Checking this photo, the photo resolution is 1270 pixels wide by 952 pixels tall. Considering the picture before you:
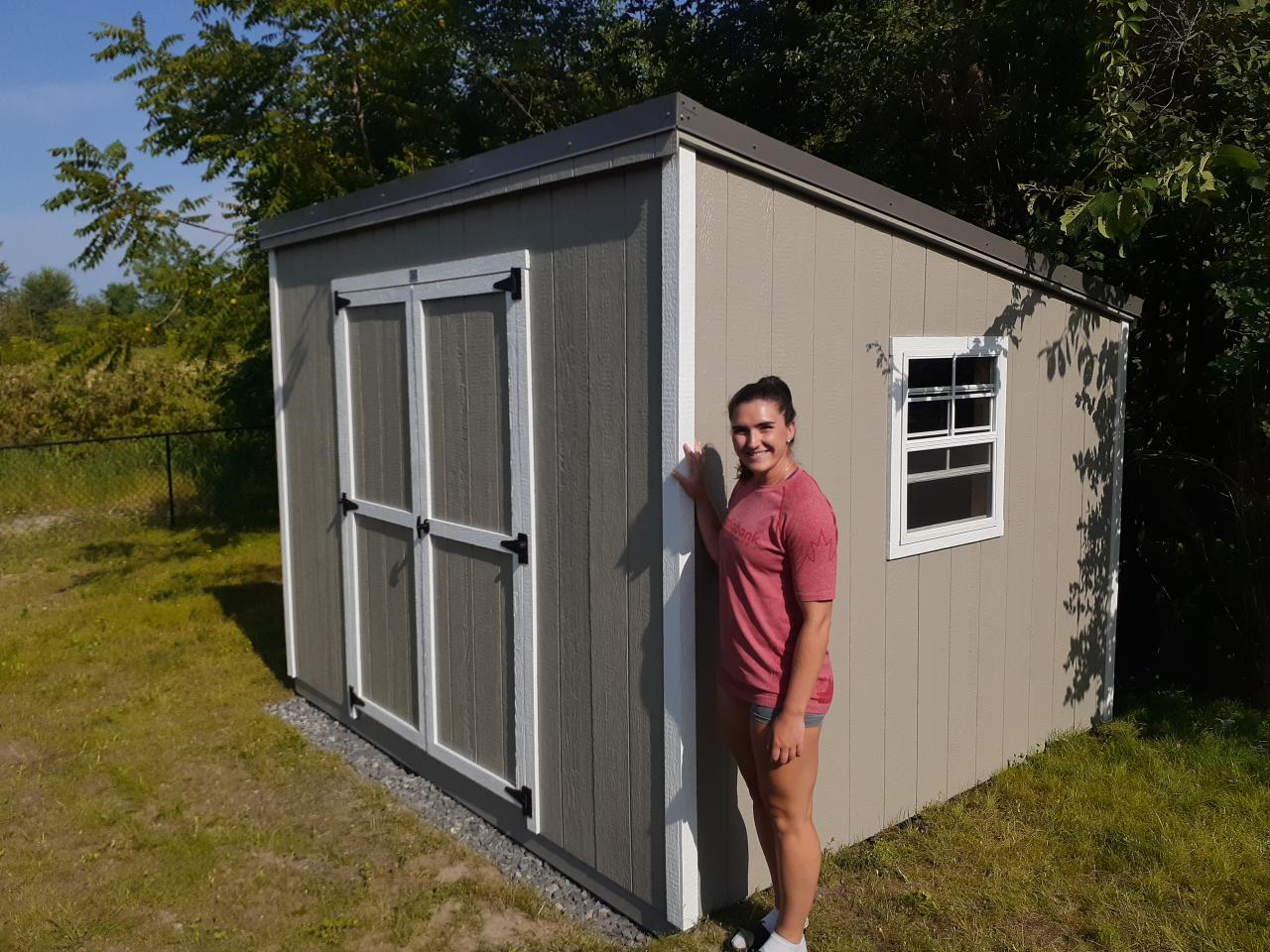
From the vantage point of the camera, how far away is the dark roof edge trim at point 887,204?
2.96m

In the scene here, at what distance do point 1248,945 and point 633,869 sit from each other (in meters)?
1.94

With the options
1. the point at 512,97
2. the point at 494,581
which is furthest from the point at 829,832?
the point at 512,97

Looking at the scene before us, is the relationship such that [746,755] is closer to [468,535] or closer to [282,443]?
[468,535]

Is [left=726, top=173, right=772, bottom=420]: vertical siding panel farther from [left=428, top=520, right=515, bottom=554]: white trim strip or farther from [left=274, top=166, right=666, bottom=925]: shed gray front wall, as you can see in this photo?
[left=428, top=520, right=515, bottom=554]: white trim strip

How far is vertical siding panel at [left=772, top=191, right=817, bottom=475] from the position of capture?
3281 millimetres

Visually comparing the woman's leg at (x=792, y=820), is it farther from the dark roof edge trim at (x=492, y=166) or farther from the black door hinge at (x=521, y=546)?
the dark roof edge trim at (x=492, y=166)

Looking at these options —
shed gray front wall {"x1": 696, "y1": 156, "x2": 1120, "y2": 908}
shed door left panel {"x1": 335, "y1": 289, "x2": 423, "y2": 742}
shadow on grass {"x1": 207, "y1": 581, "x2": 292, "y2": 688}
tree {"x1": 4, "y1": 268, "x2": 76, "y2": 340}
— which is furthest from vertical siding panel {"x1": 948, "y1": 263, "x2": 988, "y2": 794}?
tree {"x1": 4, "y1": 268, "x2": 76, "y2": 340}

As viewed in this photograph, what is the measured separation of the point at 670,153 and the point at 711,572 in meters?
1.29

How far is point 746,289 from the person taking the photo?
318 cm

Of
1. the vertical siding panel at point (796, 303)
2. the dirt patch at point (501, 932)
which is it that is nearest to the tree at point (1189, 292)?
the vertical siding panel at point (796, 303)

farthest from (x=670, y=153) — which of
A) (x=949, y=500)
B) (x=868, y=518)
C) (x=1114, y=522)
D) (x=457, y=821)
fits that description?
(x=1114, y=522)

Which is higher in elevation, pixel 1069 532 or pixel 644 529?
pixel 644 529

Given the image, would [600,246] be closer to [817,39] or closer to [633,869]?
[633,869]

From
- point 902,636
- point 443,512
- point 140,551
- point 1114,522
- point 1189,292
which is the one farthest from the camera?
point 140,551
